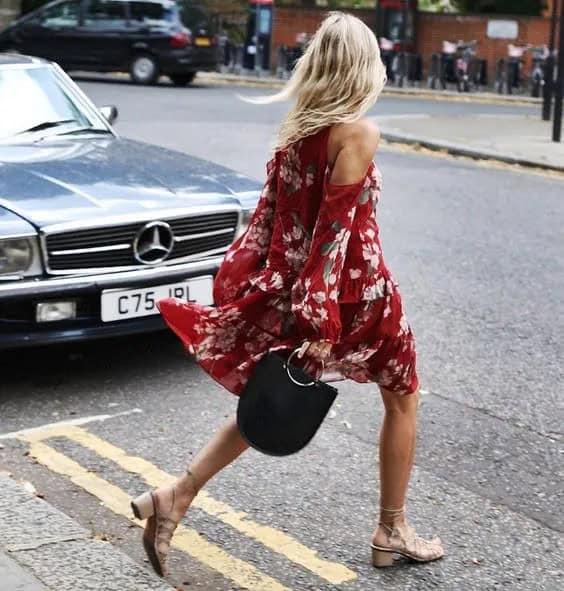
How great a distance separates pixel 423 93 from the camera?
2894 centimetres

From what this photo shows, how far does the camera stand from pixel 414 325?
6.78 metres

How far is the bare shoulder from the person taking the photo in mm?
3285

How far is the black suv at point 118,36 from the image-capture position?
2530 centimetres

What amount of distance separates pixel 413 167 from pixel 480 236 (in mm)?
4465

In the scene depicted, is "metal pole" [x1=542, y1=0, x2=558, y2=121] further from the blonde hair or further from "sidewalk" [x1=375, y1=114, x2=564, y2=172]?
the blonde hair

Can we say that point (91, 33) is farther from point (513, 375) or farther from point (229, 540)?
point (229, 540)

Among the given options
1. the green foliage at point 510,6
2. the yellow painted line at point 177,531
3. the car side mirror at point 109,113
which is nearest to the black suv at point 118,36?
the green foliage at point 510,6

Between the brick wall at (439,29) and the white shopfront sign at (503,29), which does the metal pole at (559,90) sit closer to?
the brick wall at (439,29)

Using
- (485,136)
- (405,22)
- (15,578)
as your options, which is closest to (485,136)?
(485,136)

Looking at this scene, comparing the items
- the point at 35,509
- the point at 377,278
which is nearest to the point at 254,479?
the point at 35,509

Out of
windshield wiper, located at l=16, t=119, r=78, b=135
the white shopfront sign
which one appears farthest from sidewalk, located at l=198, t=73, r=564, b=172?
the white shopfront sign

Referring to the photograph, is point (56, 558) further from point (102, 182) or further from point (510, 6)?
point (510, 6)

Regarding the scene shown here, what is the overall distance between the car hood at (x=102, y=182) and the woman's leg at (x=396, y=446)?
7.12 ft

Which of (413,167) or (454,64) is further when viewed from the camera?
(454,64)
